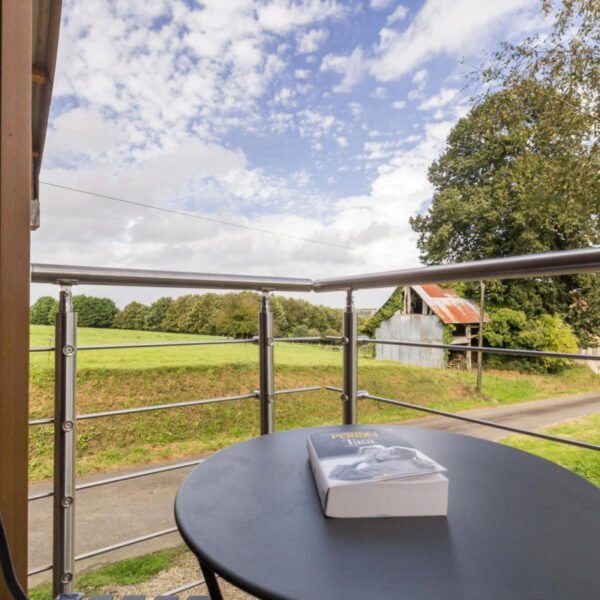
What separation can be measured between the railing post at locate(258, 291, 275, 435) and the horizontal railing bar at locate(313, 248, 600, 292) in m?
0.24

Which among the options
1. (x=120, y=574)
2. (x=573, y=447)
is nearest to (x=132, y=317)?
(x=120, y=574)

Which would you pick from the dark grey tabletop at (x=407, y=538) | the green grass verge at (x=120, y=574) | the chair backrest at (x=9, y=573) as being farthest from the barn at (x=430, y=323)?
the chair backrest at (x=9, y=573)

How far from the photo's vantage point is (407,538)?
0.53 meters

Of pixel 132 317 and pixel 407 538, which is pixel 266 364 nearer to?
pixel 407 538

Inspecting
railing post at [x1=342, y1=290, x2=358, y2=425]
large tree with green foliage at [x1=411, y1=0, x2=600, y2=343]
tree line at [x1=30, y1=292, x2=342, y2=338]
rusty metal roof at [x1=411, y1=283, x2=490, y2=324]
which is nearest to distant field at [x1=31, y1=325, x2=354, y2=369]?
tree line at [x1=30, y1=292, x2=342, y2=338]

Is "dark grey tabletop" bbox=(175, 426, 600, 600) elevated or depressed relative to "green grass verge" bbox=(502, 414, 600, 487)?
elevated

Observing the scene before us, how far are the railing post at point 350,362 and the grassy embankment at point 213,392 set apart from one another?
4.62m

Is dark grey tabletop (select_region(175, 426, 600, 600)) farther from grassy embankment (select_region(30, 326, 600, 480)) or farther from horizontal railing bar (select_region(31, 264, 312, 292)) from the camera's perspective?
grassy embankment (select_region(30, 326, 600, 480))

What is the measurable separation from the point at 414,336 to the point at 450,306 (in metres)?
1.66

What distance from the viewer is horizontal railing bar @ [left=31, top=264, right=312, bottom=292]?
44.7 inches

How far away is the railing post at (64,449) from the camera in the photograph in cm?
111

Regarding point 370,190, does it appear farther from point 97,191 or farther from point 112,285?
point 112,285

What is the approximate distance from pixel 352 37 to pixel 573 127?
8.79 m

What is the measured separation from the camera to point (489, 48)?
611cm
